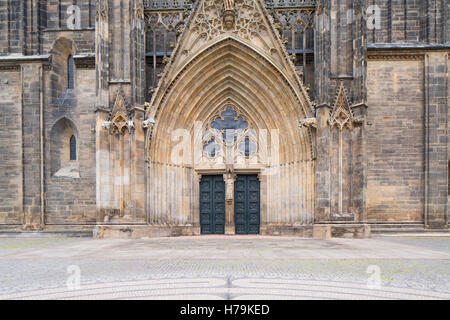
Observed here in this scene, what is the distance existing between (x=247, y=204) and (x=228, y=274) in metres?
10.0

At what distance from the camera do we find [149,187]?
47.1ft

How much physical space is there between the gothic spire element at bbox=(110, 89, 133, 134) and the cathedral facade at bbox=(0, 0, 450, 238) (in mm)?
54

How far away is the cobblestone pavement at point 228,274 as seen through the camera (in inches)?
196

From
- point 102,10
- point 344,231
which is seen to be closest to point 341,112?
point 344,231

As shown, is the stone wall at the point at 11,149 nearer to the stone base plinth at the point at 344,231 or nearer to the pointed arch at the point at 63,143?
the pointed arch at the point at 63,143

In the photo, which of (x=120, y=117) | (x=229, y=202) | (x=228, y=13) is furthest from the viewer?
(x=229, y=202)

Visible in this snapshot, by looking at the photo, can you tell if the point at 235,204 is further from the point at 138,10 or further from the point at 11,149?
the point at 11,149

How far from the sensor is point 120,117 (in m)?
13.8

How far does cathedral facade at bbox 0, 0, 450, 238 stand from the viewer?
44.9 ft

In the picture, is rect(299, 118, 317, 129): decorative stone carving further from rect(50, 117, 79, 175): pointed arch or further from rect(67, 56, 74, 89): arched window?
rect(67, 56, 74, 89): arched window

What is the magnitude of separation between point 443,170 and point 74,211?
1611cm

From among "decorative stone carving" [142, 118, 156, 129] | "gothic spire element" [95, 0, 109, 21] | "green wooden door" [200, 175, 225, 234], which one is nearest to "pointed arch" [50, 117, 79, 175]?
"decorative stone carving" [142, 118, 156, 129]
